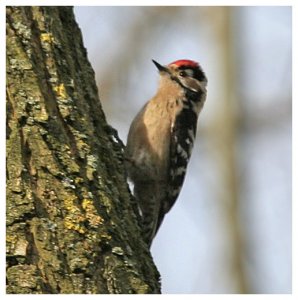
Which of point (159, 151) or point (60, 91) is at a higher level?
point (60, 91)

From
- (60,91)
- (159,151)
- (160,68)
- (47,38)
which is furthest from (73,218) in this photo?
(160,68)

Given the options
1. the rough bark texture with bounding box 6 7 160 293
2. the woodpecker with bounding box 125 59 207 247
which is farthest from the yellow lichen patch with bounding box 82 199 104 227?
the woodpecker with bounding box 125 59 207 247

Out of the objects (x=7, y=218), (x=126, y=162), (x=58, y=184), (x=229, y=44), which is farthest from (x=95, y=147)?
(x=229, y=44)

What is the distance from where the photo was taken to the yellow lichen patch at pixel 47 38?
128 inches

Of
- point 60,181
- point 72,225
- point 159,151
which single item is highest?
point 159,151

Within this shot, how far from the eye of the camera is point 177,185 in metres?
5.19

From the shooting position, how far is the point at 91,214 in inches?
115

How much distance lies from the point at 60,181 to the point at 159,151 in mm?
2265

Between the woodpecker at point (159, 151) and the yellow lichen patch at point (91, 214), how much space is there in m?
1.95

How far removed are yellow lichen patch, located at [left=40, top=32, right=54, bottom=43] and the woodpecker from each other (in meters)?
1.82

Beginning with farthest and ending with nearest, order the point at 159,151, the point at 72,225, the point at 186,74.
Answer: the point at 186,74
the point at 159,151
the point at 72,225

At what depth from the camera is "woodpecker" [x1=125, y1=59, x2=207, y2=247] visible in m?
5.04

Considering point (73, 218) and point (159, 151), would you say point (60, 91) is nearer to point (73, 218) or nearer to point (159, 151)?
point (73, 218)

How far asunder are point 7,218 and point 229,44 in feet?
11.1
